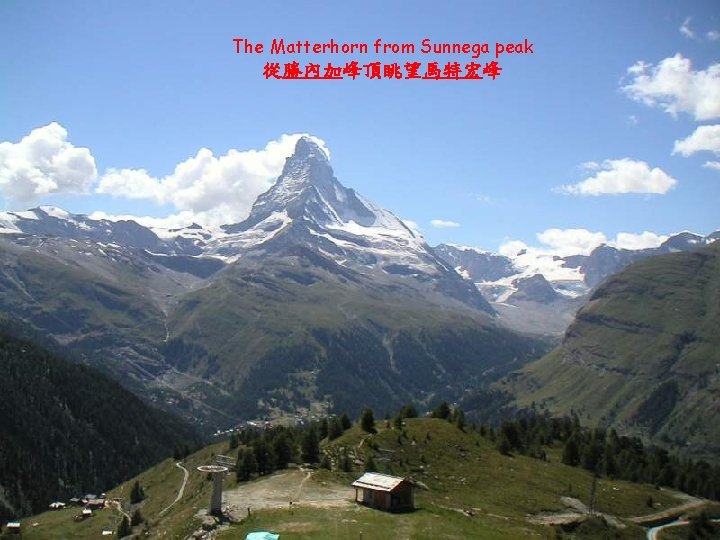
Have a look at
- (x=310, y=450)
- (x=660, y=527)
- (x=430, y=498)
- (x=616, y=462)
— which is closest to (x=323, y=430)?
(x=310, y=450)

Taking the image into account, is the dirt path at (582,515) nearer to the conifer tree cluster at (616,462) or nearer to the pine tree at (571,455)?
the conifer tree cluster at (616,462)

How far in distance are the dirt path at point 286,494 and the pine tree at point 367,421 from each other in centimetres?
2629

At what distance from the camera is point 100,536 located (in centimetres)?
14388

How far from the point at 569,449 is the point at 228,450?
→ 87010mm

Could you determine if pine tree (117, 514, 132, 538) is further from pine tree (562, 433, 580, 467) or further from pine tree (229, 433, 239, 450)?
pine tree (562, 433, 580, 467)

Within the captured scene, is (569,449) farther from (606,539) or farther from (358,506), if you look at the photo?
(358,506)

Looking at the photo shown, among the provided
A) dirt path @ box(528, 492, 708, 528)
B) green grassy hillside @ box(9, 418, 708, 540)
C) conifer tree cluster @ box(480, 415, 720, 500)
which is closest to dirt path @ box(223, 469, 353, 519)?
green grassy hillside @ box(9, 418, 708, 540)

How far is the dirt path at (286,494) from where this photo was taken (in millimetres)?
83938

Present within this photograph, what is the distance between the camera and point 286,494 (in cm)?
8962

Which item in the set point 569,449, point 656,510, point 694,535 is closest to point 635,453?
point 569,449

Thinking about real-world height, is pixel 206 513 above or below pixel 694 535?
above

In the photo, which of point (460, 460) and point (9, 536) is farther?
point (9, 536)

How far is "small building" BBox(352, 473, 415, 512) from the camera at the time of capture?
278 feet

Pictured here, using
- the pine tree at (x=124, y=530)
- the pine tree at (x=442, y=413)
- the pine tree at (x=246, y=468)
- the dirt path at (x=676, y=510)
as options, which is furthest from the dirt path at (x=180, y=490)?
the dirt path at (x=676, y=510)
